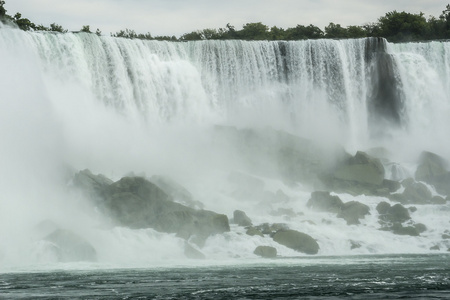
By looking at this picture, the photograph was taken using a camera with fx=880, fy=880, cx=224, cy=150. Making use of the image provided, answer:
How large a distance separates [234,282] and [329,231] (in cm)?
1699

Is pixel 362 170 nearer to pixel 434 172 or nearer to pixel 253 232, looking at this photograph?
pixel 434 172

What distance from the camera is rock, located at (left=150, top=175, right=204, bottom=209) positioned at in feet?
144

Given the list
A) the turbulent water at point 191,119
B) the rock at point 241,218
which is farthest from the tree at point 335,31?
the rock at point 241,218

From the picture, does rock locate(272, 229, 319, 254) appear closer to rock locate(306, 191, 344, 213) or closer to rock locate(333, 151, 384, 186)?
rock locate(306, 191, 344, 213)

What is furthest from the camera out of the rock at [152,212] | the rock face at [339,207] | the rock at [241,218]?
the rock face at [339,207]

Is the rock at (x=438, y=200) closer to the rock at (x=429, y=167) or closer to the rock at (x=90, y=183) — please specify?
the rock at (x=429, y=167)

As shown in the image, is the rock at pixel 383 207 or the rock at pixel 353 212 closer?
the rock at pixel 353 212

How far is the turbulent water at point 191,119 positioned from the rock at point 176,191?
143 centimetres

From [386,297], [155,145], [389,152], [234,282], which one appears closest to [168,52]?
[155,145]

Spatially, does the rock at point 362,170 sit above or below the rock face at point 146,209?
above

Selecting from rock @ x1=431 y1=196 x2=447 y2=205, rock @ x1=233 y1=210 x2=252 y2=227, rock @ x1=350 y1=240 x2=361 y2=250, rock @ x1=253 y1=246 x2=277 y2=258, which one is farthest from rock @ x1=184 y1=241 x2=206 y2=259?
rock @ x1=431 y1=196 x2=447 y2=205

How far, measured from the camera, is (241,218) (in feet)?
136

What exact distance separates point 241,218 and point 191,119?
12159 millimetres

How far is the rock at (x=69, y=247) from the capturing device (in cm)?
3381
